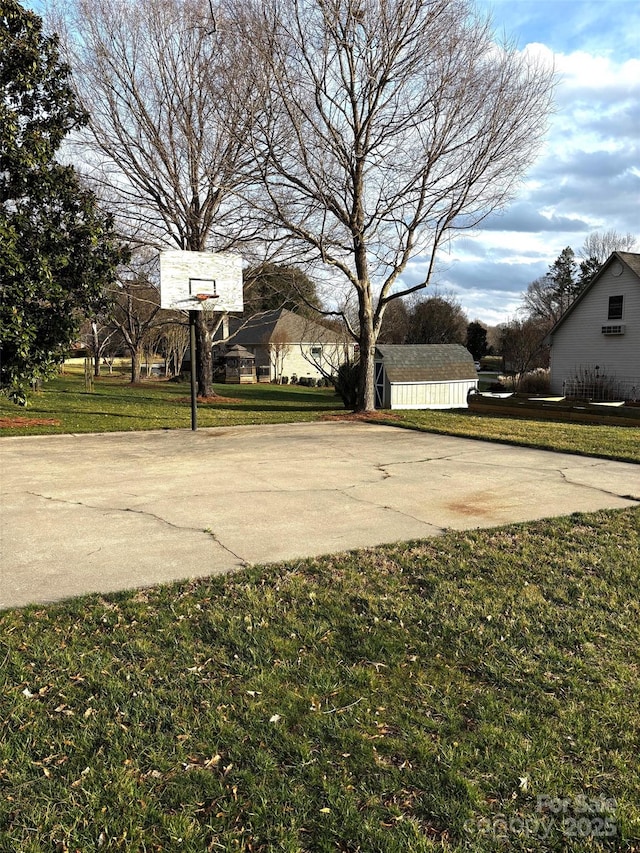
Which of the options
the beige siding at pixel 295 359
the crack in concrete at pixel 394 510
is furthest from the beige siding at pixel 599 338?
the crack in concrete at pixel 394 510

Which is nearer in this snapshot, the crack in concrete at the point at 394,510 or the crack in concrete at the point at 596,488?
the crack in concrete at the point at 394,510

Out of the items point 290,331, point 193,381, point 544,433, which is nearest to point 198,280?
point 193,381

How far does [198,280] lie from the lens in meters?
A: 14.2

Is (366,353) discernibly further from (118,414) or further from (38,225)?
(38,225)

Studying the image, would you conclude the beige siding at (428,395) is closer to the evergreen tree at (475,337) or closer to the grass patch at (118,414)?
the grass patch at (118,414)

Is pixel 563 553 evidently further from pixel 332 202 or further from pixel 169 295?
pixel 332 202

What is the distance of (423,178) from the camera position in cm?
1576

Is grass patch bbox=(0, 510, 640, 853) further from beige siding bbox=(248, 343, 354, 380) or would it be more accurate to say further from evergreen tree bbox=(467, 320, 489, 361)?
evergreen tree bbox=(467, 320, 489, 361)

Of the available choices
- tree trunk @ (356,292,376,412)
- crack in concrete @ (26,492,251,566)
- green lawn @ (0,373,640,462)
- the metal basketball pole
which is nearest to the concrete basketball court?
crack in concrete @ (26,492,251,566)

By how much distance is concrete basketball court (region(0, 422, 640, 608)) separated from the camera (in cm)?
448

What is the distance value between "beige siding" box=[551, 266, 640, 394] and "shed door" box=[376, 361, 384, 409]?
910 centimetres

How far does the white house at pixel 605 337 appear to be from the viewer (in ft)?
75.7

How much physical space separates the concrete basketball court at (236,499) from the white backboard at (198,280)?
14.1ft

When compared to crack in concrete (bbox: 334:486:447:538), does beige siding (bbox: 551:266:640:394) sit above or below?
above
